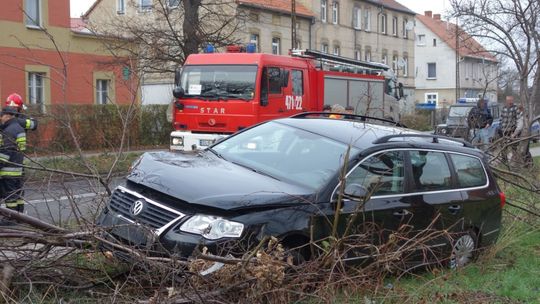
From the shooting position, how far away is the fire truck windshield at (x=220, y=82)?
1414 centimetres

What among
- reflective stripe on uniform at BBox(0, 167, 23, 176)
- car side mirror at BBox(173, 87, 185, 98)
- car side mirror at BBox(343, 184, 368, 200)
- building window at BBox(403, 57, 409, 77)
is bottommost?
reflective stripe on uniform at BBox(0, 167, 23, 176)

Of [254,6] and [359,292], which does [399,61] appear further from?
[359,292]

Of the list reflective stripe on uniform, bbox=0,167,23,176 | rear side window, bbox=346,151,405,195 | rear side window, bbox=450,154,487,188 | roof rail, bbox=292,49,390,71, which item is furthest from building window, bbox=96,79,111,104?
rear side window, bbox=346,151,405,195

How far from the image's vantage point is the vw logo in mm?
5055

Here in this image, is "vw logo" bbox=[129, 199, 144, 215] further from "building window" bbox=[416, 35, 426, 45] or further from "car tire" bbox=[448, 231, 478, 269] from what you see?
"building window" bbox=[416, 35, 426, 45]

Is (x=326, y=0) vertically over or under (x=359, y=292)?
over

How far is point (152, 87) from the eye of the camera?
40.1m

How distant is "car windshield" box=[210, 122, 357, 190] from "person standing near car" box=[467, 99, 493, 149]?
6444 mm

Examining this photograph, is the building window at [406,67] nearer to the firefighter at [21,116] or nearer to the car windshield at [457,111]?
the car windshield at [457,111]

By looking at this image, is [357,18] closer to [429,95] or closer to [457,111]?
[429,95]

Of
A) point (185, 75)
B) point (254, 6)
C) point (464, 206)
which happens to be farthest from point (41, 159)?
point (254, 6)

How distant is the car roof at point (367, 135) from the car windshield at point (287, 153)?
0.33 feet

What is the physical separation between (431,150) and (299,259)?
219 cm

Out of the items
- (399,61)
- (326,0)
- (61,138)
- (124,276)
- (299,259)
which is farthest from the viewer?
(399,61)
